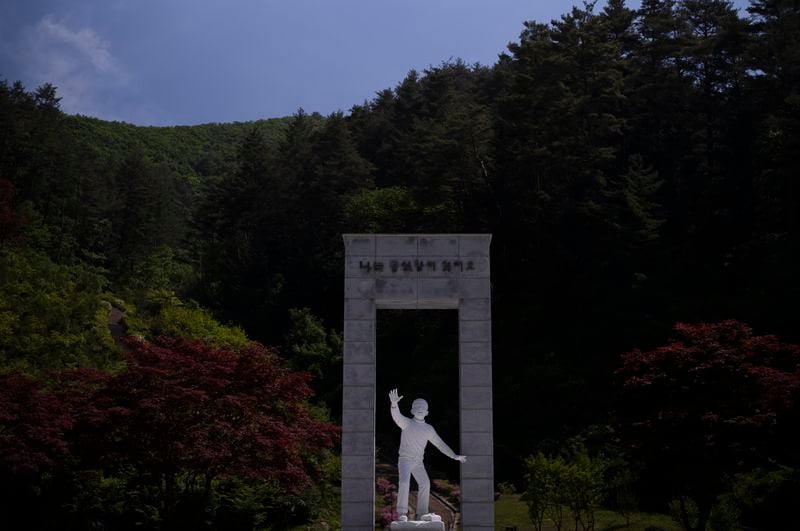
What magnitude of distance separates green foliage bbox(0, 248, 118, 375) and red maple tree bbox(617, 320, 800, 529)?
1837cm

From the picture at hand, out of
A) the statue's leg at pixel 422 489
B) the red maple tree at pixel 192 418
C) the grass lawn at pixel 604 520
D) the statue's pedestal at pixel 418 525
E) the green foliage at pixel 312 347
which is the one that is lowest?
the grass lawn at pixel 604 520

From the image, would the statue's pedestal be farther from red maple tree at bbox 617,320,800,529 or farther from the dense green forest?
red maple tree at bbox 617,320,800,529

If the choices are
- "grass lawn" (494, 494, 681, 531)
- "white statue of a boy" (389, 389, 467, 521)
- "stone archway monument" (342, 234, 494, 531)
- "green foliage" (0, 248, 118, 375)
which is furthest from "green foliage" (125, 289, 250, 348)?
"white statue of a boy" (389, 389, 467, 521)

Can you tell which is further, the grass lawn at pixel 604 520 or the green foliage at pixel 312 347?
the green foliage at pixel 312 347

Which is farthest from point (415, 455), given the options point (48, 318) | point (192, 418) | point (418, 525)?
point (48, 318)

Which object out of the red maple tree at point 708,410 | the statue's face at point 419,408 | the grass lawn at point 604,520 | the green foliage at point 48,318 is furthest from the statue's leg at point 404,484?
the green foliage at point 48,318

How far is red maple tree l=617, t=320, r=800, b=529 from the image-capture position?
733 inches

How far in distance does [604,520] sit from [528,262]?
13.6 meters

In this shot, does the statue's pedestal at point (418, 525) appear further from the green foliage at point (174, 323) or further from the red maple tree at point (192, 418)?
the green foliage at point (174, 323)

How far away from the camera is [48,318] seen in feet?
103

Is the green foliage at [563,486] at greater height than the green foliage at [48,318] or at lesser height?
lesser

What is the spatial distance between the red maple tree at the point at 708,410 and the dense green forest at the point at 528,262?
0.06 meters

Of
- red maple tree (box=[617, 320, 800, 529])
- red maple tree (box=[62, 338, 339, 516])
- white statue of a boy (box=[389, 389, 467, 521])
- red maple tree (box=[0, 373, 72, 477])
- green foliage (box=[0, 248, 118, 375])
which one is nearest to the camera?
white statue of a boy (box=[389, 389, 467, 521])

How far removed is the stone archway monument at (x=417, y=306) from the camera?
54.1ft
